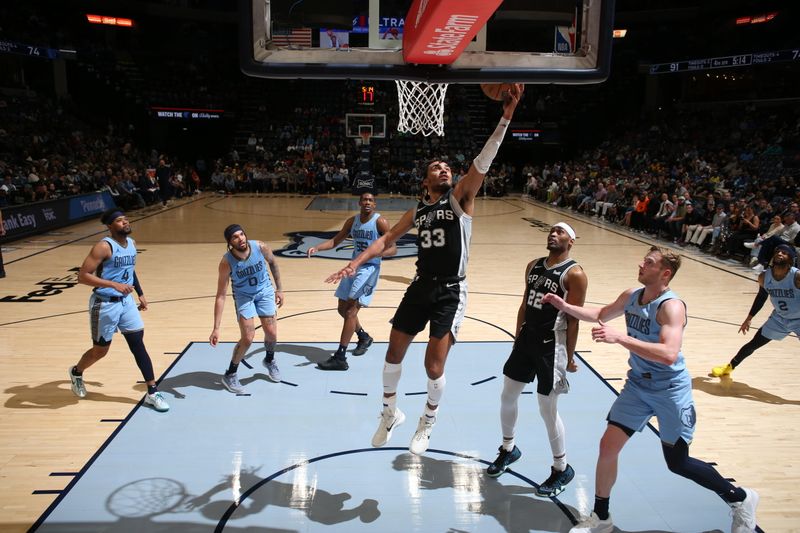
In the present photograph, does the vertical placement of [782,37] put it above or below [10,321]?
above

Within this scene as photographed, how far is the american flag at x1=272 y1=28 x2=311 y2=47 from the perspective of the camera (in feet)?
15.2

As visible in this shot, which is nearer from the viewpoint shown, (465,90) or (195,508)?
(195,508)

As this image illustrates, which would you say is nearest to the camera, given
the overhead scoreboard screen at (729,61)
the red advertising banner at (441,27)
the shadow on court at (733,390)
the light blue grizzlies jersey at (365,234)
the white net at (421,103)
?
the red advertising banner at (441,27)

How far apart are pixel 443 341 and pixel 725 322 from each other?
6392 mm

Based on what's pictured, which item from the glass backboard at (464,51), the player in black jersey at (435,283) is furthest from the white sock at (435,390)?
the glass backboard at (464,51)

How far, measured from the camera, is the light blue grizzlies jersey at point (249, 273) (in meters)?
6.36

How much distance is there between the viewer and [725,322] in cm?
934

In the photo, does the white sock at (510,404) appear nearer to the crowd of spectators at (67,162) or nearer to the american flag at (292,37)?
the american flag at (292,37)

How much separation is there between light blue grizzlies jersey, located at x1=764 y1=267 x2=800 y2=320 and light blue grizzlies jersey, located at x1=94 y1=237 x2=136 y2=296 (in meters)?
6.04

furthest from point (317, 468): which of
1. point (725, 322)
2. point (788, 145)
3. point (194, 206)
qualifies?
point (788, 145)

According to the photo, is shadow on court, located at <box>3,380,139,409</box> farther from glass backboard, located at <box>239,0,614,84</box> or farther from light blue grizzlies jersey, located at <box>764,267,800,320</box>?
light blue grizzlies jersey, located at <box>764,267,800,320</box>

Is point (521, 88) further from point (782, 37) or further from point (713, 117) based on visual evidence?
point (782, 37)

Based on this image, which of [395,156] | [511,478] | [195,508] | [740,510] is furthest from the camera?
[395,156]

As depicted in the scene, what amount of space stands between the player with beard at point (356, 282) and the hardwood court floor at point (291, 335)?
2.17ft
